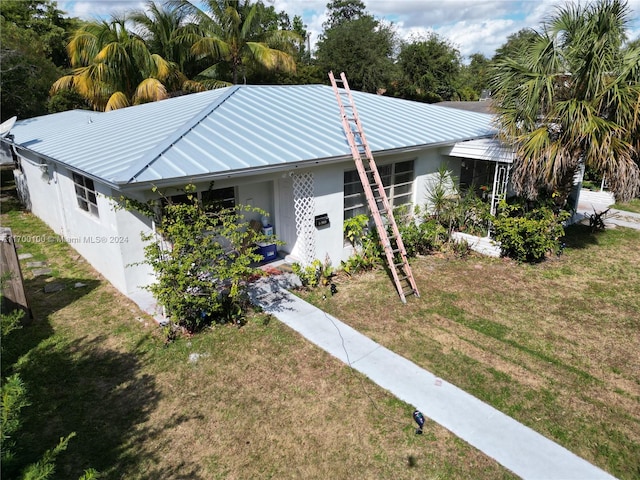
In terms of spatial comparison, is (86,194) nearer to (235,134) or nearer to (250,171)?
(235,134)

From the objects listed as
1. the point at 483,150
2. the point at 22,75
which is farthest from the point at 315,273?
the point at 22,75

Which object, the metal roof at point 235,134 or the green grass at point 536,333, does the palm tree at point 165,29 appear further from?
the green grass at point 536,333

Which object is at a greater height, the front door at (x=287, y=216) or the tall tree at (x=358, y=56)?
the tall tree at (x=358, y=56)

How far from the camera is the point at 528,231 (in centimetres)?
1007

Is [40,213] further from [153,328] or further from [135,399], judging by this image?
[135,399]

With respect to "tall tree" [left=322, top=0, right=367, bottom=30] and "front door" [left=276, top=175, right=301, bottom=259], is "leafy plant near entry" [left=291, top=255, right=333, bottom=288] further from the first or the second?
"tall tree" [left=322, top=0, right=367, bottom=30]

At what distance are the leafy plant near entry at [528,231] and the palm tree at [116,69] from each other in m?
15.4

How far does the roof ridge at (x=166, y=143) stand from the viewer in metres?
6.93

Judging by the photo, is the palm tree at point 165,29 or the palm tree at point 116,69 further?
the palm tree at point 165,29

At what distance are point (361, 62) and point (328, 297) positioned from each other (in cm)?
3670

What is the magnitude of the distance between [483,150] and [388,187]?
262 cm

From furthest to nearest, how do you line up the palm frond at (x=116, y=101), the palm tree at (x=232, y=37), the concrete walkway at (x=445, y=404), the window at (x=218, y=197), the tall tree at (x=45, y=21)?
1. the tall tree at (x=45, y=21)
2. the palm tree at (x=232, y=37)
3. the palm frond at (x=116, y=101)
4. the window at (x=218, y=197)
5. the concrete walkway at (x=445, y=404)

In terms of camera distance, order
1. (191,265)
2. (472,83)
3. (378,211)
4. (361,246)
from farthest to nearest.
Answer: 1. (472,83)
2. (361,246)
3. (378,211)
4. (191,265)

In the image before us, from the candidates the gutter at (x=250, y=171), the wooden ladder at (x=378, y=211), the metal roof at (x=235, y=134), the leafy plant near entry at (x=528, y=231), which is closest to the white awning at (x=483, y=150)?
the metal roof at (x=235, y=134)
